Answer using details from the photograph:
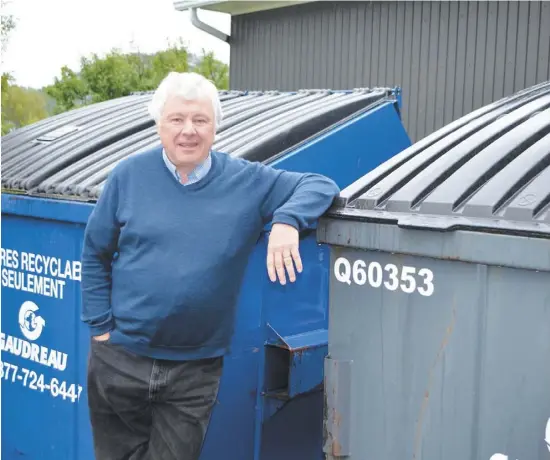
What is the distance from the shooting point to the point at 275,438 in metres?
3.39

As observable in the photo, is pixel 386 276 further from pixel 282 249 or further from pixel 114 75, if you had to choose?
pixel 114 75

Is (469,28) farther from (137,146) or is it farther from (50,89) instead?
(50,89)

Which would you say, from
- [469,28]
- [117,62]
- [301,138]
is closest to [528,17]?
[469,28]

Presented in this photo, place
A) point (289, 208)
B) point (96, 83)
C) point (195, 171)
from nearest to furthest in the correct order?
point (289, 208)
point (195, 171)
point (96, 83)

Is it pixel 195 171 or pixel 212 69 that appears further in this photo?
pixel 212 69

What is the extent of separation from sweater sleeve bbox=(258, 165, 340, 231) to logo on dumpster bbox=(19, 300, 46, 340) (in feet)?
5.34

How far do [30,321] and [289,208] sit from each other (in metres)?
1.90

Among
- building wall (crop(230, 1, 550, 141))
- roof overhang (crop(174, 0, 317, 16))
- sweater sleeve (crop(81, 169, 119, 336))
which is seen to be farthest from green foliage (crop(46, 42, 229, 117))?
sweater sleeve (crop(81, 169, 119, 336))

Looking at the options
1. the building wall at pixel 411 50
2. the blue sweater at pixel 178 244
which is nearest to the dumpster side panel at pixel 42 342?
the blue sweater at pixel 178 244

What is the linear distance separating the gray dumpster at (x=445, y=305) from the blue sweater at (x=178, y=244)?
23 cm

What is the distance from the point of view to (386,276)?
2.34m

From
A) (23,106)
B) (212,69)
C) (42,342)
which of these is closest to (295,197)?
(42,342)

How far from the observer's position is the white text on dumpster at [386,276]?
2.24m

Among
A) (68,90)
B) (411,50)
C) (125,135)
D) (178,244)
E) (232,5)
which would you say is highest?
(232,5)
